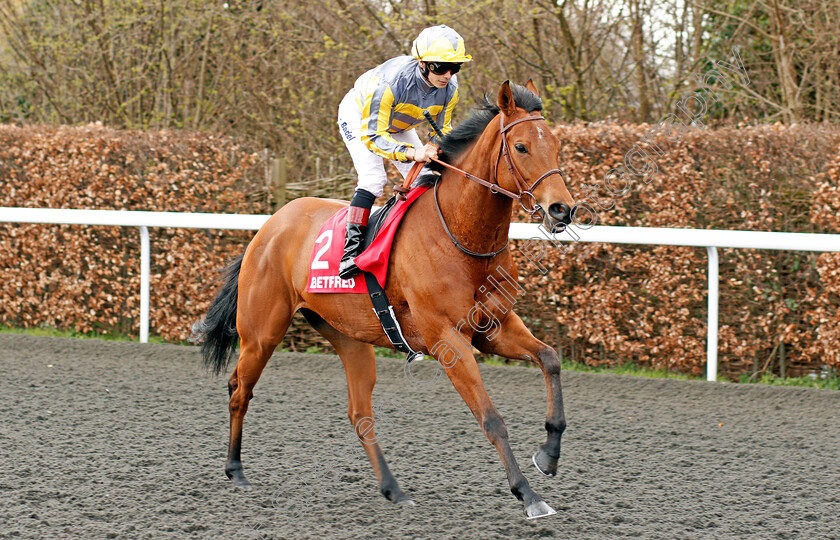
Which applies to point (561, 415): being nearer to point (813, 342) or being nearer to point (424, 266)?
point (424, 266)

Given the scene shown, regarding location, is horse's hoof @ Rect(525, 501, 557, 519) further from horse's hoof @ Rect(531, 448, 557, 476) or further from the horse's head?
the horse's head

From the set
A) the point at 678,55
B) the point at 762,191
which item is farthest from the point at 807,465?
the point at 678,55

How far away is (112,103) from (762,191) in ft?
27.6

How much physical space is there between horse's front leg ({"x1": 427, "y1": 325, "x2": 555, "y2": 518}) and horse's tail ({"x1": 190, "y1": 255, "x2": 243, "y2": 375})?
4.92 feet

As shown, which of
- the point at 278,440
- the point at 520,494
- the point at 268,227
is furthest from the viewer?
the point at 278,440

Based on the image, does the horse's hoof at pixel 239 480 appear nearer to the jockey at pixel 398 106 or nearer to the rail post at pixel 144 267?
the jockey at pixel 398 106

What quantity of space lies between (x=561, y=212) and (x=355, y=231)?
1118 mm

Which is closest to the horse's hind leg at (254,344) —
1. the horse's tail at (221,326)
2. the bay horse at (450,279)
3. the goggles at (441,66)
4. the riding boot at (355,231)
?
the bay horse at (450,279)

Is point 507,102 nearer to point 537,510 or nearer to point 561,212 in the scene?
point 561,212

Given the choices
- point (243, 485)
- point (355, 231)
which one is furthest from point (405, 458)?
point (355, 231)

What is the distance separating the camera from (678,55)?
911cm

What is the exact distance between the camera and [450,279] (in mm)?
3391

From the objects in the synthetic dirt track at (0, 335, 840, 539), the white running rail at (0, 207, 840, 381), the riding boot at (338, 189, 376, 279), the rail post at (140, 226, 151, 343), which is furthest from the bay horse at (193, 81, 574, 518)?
the rail post at (140, 226, 151, 343)

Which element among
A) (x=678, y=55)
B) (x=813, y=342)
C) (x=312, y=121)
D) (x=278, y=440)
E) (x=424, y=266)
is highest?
(x=678, y=55)
